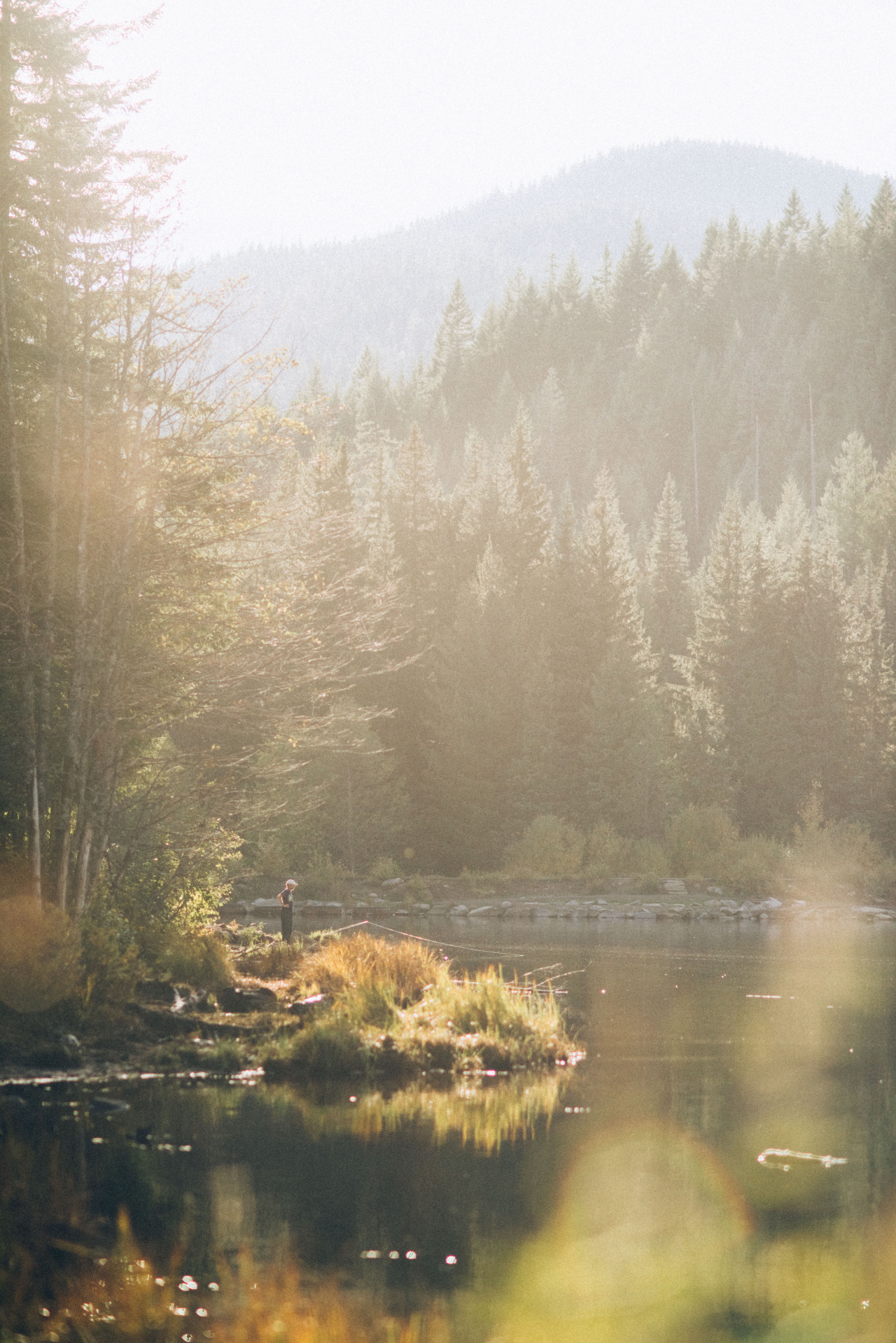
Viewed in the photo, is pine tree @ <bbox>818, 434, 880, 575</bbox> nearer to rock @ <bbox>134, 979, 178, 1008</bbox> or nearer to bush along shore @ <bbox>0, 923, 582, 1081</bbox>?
bush along shore @ <bbox>0, 923, 582, 1081</bbox>

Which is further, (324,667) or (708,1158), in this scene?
(324,667)

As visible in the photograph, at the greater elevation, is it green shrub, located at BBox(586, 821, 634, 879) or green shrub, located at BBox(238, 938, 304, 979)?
green shrub, located at BBox(238, 938, 304, 979)

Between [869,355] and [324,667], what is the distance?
85.1 m

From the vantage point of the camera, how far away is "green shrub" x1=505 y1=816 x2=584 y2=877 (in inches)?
1964

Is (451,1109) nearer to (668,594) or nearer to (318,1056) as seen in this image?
(318,1056)

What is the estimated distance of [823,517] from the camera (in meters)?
79.2

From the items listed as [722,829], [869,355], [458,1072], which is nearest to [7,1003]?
[458,1072]

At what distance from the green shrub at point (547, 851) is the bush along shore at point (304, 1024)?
28.4 meters

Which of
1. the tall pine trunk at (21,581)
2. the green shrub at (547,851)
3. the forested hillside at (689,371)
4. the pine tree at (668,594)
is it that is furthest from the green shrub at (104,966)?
the forested hillside at (689,371)

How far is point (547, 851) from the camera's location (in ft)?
165

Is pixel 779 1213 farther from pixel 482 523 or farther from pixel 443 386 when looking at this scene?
pixel 443 386

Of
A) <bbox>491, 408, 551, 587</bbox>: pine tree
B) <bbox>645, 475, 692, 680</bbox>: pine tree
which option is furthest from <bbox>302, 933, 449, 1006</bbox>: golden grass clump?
<bbox>645, 475, 692, 680</bbox>: pine tree

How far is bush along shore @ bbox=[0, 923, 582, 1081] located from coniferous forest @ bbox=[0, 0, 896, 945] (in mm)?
1761

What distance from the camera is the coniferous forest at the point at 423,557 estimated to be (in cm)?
1864
